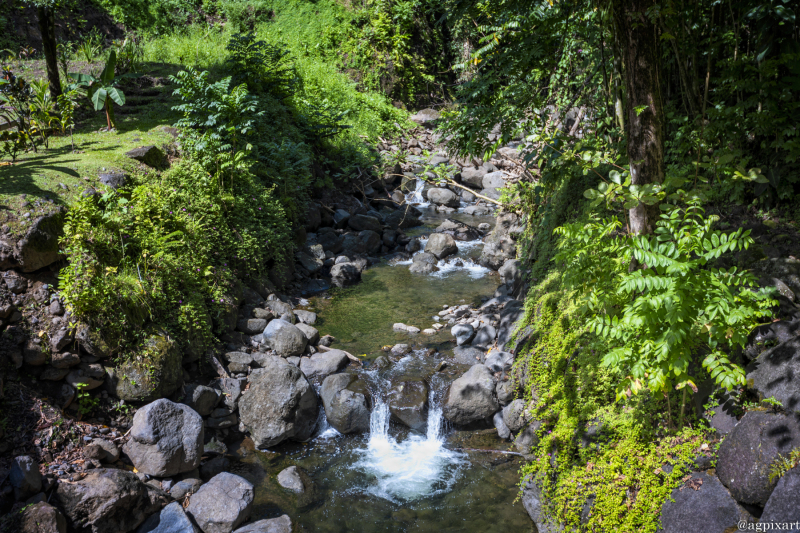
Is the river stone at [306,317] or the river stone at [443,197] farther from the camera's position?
the river stone at [443,197]

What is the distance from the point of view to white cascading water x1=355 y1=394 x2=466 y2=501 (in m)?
5.49

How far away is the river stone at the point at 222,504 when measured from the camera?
15.5ft

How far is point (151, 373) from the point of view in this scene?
5727mm

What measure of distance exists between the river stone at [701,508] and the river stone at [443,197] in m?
12.4

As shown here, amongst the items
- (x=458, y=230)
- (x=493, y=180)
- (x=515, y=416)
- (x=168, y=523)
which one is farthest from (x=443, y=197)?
(x=168, y=523)

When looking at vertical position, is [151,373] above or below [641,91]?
below

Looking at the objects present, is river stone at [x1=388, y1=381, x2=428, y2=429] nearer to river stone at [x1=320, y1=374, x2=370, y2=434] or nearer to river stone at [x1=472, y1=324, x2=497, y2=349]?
river stone at [x1=320, y1=374, x2=370, y2=434]

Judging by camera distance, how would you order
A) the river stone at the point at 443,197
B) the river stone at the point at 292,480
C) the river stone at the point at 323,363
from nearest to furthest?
the river stone at the point at 292,480, the river stone at the point at 323,363, the river stone at the point at 443,197

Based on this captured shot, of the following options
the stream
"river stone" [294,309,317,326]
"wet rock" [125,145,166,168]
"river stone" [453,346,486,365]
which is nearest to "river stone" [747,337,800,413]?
the stream

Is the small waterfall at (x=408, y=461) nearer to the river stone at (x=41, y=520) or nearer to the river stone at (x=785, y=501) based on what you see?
the river stone at (x=41, y=520)

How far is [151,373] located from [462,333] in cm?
456

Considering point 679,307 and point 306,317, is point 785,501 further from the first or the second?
point 306,317

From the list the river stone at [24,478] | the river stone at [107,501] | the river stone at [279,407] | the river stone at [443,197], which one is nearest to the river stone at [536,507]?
the river stone at [279,407]

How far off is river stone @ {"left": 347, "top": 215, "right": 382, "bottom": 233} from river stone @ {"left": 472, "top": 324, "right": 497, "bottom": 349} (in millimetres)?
5584
